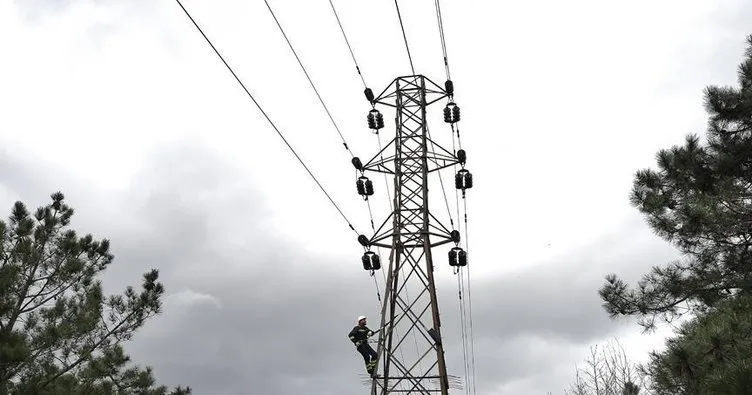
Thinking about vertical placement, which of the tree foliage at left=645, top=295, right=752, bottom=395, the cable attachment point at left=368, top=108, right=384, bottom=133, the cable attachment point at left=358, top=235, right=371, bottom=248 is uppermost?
the cable attachment point at left=368, top=108, right=384, bottom=133

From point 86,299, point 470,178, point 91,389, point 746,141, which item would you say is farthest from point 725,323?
point 86,299

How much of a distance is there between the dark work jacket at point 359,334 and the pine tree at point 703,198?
435cm

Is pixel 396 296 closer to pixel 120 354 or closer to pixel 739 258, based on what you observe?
pixel 739 258

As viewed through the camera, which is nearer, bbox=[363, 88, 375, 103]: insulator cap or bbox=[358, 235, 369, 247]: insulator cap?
bbox=[358, 235, 369, 247]: insulator cap

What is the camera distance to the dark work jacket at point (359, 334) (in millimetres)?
11492

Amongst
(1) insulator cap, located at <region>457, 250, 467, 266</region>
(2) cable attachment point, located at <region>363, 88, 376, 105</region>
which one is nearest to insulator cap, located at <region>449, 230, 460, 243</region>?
(1) insulator cap, located at <region>457, 250, 467, 266</region>

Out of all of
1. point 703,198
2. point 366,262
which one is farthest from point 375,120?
point 703,198

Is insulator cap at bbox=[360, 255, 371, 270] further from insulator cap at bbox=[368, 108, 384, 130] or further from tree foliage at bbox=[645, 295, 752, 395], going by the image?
tree foliage at bbox=[645, 295, 752, 395]

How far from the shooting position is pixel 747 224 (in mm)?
8266

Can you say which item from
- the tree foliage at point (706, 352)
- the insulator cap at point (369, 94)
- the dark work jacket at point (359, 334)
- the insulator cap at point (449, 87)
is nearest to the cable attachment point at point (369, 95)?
the insulator cap at point (369, 94)

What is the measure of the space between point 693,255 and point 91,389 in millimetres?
11798

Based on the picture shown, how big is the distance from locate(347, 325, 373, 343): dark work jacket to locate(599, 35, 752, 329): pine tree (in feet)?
14.3

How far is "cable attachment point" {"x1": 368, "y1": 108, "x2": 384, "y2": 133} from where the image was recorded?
1381cm

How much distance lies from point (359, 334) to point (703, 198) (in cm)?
637
